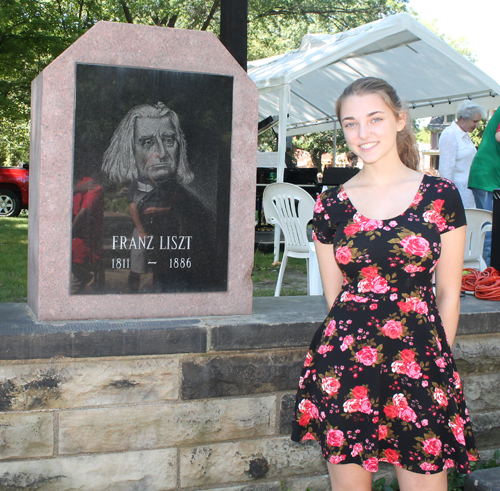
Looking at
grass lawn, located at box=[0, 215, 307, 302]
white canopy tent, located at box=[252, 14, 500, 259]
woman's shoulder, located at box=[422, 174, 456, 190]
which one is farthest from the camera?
white canopy tent, located at box=[252, 14, 500, 259]

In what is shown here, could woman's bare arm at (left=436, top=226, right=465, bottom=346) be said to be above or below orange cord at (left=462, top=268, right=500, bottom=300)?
above

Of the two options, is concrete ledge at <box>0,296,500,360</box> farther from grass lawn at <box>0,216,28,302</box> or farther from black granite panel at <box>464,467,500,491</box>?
grass lawn at <box>0,216,28,302</box>

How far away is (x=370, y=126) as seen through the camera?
77.0 inches

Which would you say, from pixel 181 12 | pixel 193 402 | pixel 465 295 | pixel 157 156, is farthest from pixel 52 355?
pixel 181 12

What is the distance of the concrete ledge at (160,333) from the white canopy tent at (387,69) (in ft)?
17.8

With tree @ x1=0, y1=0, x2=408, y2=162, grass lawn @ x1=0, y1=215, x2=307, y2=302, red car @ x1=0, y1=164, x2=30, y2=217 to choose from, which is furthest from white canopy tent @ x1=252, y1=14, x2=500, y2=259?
red car @ x1=0, y1=164, x2=30, y2=217

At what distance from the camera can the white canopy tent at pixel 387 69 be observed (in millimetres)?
8219

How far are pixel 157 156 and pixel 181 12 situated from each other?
16.4m

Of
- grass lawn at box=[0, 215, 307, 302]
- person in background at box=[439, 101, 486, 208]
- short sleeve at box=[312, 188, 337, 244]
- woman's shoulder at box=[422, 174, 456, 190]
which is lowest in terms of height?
grass lawn at box=[0, 215, 307, 302]

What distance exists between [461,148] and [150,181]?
494cm

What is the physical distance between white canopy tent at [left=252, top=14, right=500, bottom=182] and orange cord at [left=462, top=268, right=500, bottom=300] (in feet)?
15.6

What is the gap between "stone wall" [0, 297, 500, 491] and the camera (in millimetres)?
2422

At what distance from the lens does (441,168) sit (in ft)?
22.5

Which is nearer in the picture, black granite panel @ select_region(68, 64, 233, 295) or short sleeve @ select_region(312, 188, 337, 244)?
short sleeve @ select_region(312, 188, 337, 244)
